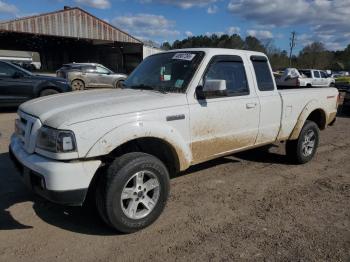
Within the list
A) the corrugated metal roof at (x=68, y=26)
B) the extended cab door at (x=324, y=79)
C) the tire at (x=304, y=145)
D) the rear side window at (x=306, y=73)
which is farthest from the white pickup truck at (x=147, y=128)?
the corrugated metal roof at (x=68, y=26)

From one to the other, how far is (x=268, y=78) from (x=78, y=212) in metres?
3.31

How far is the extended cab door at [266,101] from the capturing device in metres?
4.93

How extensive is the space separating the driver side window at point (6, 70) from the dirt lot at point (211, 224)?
20.0 feet

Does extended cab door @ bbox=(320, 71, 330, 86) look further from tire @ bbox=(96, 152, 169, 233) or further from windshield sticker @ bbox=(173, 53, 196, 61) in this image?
tire @ bbox=(96, 152, 169, 233)

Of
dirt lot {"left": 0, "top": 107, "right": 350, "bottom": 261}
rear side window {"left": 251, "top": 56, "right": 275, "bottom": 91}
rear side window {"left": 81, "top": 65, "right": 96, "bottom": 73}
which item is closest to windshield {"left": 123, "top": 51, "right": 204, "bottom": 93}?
rear side window {"left": 251, "top": 56, "right": 275, "bottom": 91}

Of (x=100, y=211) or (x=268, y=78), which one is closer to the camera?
(x=100, y=211)

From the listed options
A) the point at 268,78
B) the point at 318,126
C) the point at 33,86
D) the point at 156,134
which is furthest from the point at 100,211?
the point at 33,86

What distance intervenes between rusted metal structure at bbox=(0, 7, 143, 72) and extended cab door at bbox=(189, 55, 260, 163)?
1154 inches

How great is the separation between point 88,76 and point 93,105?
17063mm

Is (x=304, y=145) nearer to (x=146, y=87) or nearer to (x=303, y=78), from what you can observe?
(x=146, y=87)

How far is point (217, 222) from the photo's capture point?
382 cm

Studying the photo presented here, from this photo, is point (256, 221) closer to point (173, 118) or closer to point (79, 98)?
point (173, 118)

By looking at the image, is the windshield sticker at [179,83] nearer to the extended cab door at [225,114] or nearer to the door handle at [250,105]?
the extended cab door at [225,114]

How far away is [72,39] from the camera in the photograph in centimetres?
3559
